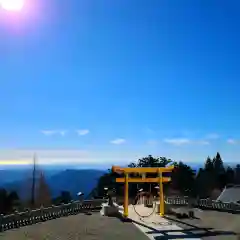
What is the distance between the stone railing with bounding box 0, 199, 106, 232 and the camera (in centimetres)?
1584

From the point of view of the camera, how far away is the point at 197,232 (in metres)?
14.5

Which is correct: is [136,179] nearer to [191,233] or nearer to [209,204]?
[191,233]

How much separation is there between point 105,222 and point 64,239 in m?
4.23

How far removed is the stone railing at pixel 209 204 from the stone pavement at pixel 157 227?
5.07 metres

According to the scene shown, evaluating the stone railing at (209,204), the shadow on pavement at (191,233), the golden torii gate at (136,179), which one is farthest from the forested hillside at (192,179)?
the shadow on pavement at (191,233)

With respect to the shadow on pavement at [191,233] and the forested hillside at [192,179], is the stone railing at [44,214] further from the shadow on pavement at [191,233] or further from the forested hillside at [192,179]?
the forested hillside at [192,179]

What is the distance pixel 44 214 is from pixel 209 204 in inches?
430

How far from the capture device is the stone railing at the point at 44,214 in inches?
624

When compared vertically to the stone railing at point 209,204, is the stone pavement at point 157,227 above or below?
below

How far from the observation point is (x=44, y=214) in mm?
18672

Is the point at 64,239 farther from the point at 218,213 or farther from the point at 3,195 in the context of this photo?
the point at 3,195

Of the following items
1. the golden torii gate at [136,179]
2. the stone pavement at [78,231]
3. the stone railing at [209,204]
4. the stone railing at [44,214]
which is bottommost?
the stone pavement at [78,231]

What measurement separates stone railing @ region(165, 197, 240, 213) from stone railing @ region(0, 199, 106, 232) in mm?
5248

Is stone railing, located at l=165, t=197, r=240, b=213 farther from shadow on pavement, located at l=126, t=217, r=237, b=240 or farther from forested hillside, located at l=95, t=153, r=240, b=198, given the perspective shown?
forested hillside, located at l=95, t=153, r=240, b=198
